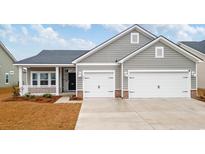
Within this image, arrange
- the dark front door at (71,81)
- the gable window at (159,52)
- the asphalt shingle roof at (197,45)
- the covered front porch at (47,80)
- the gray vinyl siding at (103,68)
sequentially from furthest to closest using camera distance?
the asphalt shingle roof at (197,45)
the dark front door at (71,81)
the covered front porch at (47,80)
the gray vinyl siding at (103,68)
the gable window at (159,52)

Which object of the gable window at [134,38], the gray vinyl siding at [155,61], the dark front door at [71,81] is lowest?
the dark front door at [71,81]

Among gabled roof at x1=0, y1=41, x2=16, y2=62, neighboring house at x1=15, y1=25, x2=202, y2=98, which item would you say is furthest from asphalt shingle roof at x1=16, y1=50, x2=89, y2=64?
gabled roof at x1=0, y1=41, x2=16, y2=62

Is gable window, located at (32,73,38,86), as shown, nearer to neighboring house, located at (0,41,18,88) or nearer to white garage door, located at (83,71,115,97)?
white garage door, located at (83,71,115,97)

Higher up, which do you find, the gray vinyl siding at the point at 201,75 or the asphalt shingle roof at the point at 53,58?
the asphalt shingle roof at the point at 53,58

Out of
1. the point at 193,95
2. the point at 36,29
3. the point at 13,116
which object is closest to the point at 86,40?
the point at 36,29

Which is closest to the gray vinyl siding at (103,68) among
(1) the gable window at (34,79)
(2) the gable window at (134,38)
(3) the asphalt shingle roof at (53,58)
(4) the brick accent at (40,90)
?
(2) the gable window at (134,38)

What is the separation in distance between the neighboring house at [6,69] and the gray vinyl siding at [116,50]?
18.1 m

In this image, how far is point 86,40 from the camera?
41.1m

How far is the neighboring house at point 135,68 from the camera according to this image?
63.1 ft

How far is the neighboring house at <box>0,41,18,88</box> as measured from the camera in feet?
111

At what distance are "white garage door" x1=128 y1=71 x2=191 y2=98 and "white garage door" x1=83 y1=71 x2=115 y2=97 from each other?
156cm

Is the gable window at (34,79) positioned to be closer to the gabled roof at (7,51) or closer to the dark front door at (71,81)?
the dark front door at (71,81)

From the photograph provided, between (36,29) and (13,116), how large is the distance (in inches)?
1125
